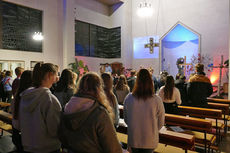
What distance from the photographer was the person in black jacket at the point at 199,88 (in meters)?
4.53

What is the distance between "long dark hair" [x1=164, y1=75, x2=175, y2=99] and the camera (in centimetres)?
379

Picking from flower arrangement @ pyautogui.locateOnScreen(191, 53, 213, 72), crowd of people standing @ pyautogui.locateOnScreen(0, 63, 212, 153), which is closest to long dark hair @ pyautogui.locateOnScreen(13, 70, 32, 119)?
crowd of people standing @ pyautogui.locateOnScreen(0, 63, 212, 153)

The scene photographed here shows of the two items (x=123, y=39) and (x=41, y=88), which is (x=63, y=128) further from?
(x=123, y=39)

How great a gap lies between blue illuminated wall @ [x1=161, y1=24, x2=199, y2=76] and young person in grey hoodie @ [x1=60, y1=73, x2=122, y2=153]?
11184 millimetres

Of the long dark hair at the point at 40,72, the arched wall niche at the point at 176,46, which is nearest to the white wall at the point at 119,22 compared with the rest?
the arched wall niche at the point at 176,46

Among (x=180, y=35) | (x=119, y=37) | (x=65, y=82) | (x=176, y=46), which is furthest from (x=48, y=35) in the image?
(x=65, y=82)

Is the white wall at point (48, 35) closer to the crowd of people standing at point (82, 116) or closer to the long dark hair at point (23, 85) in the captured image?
the long dark hair at point (23, 85)

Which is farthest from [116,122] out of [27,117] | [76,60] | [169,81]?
[76,60]

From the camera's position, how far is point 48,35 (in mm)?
10766

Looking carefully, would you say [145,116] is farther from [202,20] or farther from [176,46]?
[176,46]

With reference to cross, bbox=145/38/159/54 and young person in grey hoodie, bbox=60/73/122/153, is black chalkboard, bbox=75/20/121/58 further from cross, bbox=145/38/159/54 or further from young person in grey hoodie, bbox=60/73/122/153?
young person in grey hoodie, bbox=60/73/122/153

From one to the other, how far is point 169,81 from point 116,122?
1.63 metres

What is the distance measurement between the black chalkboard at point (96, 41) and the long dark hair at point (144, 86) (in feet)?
34.5

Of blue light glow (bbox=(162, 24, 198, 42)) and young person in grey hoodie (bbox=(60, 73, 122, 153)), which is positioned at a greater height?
blue light glow (bbox=(162, 24, 198, 42))
